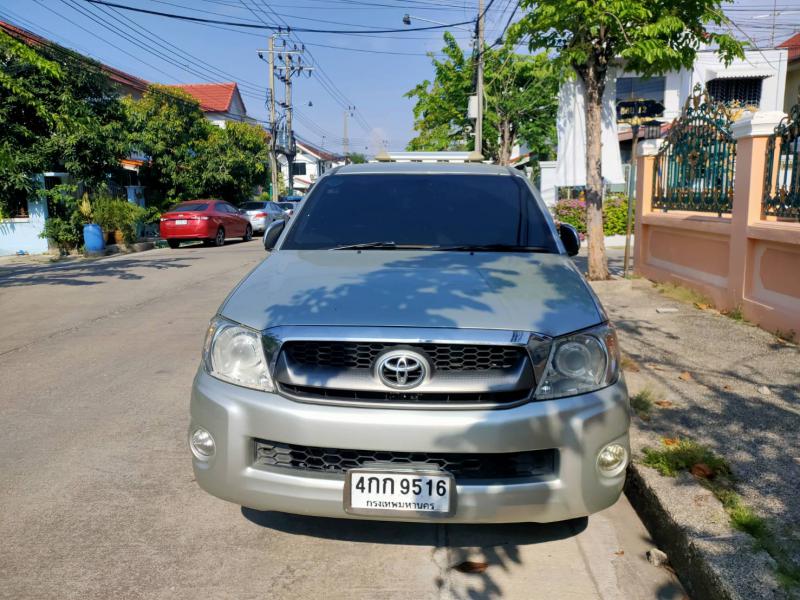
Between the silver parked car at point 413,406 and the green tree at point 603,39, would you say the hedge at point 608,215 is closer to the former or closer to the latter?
the green tree at point 603,39

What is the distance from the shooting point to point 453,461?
2648 mm

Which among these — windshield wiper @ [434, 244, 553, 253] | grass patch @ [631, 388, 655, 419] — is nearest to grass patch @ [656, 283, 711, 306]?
grass patch @ [631, 388, 655, 419]

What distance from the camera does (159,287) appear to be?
11.8 meters

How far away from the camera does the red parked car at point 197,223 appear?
21.3m

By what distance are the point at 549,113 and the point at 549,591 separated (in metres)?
29.9

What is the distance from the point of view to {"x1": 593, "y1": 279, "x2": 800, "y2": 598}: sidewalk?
273cm

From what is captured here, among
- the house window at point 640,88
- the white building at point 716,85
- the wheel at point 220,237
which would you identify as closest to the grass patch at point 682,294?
the wheel at point 220,237

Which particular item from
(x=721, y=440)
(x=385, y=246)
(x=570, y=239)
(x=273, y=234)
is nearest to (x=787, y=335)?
(x=721, y=440)

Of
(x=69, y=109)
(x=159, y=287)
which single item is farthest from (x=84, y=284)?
(x=69, y=109)

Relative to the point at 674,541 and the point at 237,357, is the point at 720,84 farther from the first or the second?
the point at 237,357

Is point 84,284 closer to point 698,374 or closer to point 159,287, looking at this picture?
point 159,287

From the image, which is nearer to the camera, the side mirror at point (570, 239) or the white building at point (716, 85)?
the side mirror at point (570, 239)

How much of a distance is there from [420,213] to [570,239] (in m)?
1.00

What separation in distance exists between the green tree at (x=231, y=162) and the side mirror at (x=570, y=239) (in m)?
24.0
